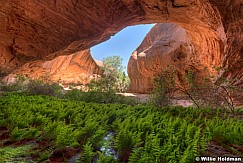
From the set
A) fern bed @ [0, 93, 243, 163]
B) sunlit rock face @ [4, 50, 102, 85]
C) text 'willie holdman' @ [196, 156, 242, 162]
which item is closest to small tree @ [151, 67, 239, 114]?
fern bed @ [0, 93, 243, 163]

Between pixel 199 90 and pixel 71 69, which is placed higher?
pixel 71 69

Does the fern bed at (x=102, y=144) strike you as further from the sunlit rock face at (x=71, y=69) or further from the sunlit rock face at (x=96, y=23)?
the sunlit rock face at (x=71, y=69)

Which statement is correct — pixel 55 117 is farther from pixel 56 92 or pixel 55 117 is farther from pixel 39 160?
pixel 56 92

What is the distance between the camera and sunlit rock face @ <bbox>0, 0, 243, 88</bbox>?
35.5 ft

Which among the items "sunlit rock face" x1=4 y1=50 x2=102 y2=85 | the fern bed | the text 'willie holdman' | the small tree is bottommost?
the text 'willie holdman'

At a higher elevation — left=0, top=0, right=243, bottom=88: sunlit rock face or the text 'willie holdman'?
left=0, top=0, right=243, bottom=88: sunlit rock face

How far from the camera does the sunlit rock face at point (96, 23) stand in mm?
10828

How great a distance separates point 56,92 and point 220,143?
12.7 meters

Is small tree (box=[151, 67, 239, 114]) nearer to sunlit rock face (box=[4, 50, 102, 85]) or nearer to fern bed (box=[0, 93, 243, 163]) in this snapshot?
fern bed (box=[0, 93, 243, 163])

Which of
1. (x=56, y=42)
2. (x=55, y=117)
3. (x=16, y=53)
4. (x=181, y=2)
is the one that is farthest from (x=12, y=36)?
(x=181, y=2)

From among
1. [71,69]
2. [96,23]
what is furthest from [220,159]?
[71,69]

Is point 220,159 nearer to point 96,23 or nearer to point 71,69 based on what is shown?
point 96,23

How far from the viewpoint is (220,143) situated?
375 cm

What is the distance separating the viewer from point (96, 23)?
13.1m
